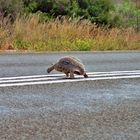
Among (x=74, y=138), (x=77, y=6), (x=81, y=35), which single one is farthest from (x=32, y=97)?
(x=77, y=6)

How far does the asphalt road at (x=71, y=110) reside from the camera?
20.0ft

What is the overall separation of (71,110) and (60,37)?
12.6 metres

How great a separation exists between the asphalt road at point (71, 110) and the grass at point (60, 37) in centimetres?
731

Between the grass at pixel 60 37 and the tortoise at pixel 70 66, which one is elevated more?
the tortoise at pixel 70 66

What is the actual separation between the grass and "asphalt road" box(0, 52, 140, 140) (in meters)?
7.31

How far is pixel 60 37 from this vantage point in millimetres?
19797

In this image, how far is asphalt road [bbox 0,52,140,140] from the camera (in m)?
6.11

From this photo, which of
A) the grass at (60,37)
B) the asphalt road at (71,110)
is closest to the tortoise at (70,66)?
the asphalt road at (71,110)

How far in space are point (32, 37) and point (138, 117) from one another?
1210cm

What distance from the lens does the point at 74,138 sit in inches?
232

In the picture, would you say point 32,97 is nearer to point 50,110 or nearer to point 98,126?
point 50,110

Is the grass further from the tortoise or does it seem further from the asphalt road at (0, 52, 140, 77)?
the tortoise

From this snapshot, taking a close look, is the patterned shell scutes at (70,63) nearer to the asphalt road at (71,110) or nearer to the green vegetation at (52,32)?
the asphalt road at (71,110)

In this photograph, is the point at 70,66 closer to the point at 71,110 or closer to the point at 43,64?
the point at 71,110
